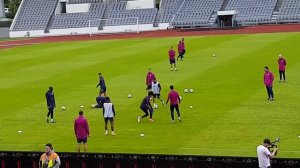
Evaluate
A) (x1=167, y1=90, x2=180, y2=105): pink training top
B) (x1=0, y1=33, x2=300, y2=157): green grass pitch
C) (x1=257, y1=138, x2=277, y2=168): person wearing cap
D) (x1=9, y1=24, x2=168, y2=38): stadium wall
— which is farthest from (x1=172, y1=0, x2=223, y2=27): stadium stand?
(x1=257, y1=138, x2=277, y2=168): person wearing cap

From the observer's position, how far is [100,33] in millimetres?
83938

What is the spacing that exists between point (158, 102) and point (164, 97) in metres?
0.92

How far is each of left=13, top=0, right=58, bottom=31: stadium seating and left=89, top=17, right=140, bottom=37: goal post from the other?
342 inches

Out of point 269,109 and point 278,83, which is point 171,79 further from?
point 269,109

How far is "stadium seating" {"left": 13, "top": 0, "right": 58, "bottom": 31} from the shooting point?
89.9 meters

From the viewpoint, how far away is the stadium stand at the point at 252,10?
261ft

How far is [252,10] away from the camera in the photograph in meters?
81.6

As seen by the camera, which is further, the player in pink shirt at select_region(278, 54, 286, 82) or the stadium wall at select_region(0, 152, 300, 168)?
the player in pink shirt at select_region(278, 54, 286, 82)

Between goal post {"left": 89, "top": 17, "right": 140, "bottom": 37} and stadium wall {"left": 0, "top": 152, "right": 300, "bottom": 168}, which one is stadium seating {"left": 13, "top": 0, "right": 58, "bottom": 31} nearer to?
goal post {"left": 89, "top": 17, "right": 140, "bottom": 37}

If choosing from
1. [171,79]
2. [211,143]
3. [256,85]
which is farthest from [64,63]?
[211,143]

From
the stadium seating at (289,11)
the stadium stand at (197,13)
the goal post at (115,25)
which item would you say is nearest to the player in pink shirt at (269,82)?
the stadium seating at (289,11)

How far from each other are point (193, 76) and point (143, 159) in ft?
64.8

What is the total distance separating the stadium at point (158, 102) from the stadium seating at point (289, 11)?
9.50 meters

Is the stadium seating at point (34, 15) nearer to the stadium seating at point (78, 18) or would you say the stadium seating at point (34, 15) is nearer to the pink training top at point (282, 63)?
the stadium seating at point (78, 18)
